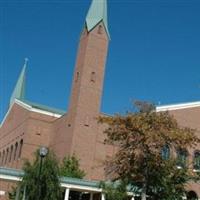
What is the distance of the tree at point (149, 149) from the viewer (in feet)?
96.5

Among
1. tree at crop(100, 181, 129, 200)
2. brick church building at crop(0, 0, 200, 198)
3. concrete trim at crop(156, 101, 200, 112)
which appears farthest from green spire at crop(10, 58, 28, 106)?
tree at crop(100, 181, 129, 200)

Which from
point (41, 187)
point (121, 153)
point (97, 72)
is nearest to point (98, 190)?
point (121, 153)

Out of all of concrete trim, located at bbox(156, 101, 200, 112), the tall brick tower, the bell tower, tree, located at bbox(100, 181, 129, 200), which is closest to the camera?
tree, located at bbox(100, 181, 129, 200)

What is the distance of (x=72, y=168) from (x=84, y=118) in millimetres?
5522

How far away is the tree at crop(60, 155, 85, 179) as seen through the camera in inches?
1576

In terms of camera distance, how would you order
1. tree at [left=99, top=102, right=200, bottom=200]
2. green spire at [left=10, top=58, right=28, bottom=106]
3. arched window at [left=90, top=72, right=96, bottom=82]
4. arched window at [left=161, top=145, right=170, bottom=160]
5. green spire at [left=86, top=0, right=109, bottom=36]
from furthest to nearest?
green spire at [left=10, top=58, right=28, bottom=106] < green spire at [left=86, top=0, right=109, bottom=36] < arched window at [left=90, top=72, right=96, bottom=82] < arched window at [left=161, top=145, right=170, bottom=160] < tree at [left=99, top=102, right=200, bottom=200]

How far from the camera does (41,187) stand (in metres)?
28.4

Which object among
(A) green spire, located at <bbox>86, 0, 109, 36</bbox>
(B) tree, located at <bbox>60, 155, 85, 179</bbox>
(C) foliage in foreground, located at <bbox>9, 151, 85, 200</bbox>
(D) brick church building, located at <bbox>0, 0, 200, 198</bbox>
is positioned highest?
(A) green spire, located at <bbox>86, 0, 109, 36</bbox>

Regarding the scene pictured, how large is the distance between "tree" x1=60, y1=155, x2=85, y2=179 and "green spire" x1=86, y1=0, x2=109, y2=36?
42.3 feet

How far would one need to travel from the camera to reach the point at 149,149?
29656 millimetres

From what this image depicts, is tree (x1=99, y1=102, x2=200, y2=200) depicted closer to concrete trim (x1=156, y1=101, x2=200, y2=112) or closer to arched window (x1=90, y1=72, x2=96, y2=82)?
arched window (x1=90, y1=72, x2=96, y2=82)

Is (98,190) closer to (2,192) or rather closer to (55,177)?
(55,177)

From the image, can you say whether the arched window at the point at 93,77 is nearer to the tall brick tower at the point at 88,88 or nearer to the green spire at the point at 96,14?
the tall brick tower at the point at 88,88

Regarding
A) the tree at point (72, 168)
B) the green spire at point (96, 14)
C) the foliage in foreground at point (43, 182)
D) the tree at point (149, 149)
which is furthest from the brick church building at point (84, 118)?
the foliage in foreground at point (43, 182)
